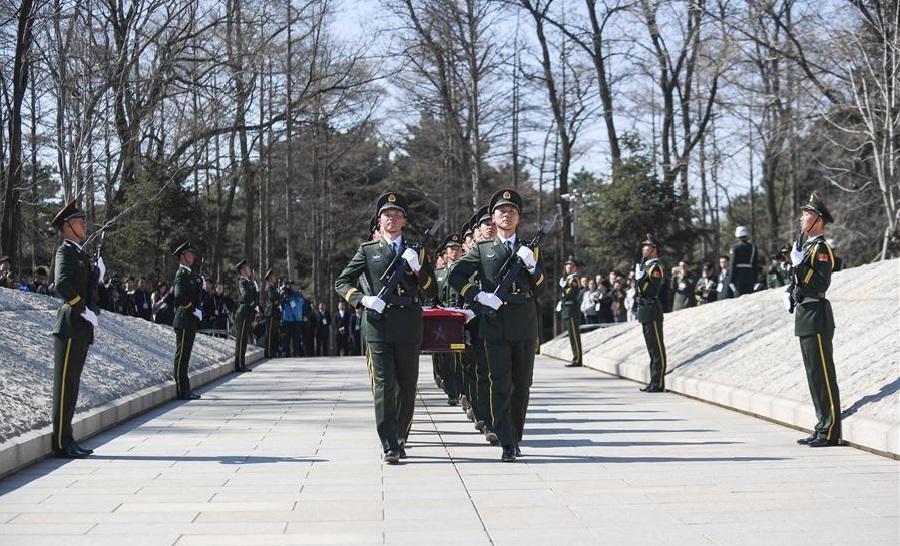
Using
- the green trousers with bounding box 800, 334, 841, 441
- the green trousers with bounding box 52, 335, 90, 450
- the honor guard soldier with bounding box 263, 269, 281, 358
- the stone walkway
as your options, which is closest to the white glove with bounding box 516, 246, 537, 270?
the stone walkway

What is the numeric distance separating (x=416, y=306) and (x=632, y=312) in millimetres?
19357

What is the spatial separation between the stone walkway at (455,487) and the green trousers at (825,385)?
0.83ft

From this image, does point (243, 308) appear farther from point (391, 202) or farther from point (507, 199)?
point (507, 199)

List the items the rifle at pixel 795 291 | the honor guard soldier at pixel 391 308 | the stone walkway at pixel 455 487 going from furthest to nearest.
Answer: the rifle at pixel 795 291 → the honor guard soldier at pixel 391 308 → the stone walkway at pixel 455 487

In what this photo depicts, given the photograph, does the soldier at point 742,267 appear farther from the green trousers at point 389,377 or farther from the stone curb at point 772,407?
the green trousers at point 389,377

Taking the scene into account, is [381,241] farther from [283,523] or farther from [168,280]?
[168,280]

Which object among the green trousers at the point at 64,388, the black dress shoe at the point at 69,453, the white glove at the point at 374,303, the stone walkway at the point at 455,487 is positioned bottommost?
the stone walkway at the point at 455,487

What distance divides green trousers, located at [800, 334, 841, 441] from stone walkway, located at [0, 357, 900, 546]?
0.83ft

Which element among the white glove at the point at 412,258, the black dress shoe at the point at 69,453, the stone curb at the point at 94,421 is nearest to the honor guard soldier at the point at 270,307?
the stone curb at the point at 94,421

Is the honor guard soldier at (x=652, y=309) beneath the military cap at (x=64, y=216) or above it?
beneath

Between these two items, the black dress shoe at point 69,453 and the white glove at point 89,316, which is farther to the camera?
the white glove at point 89,316

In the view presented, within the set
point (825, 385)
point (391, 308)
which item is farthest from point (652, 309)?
point (391, 308)

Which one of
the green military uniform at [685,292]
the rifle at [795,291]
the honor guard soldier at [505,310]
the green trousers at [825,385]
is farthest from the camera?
the green military uniform at [685,292]

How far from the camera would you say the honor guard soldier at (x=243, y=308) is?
21703mm
